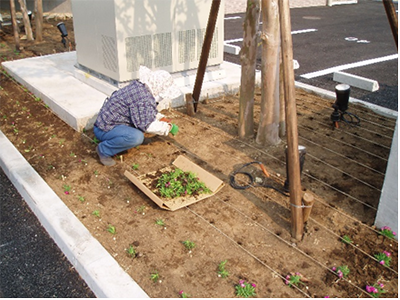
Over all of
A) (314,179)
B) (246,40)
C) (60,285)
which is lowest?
(60,285)

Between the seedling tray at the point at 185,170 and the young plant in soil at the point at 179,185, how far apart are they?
0.18 feet

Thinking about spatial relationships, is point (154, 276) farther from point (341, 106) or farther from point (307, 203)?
point (341, 106)

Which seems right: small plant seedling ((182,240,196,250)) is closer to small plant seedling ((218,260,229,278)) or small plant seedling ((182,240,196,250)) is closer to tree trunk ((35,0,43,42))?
small plant seedling ((218,260,229,278))

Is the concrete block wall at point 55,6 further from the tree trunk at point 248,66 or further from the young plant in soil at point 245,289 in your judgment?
the young plant in soil at point 245,289

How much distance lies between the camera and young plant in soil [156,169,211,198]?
3941mm

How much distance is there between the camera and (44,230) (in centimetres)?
374

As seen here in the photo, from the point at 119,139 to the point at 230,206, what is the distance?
4.94 ft

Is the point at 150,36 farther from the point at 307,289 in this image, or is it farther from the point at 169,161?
the point at 307,289

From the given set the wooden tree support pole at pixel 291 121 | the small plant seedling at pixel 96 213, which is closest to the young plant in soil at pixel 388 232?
the wooden tree support pole at pixel 291 121

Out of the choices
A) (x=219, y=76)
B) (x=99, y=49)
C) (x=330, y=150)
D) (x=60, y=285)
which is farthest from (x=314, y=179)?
→ (x=99, y=49)

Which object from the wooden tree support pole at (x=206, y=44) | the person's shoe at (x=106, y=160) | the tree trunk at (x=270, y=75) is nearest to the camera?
the tree trunk at (x=270, y=75)

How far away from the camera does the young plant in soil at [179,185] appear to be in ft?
12.9

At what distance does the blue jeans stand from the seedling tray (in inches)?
19.0

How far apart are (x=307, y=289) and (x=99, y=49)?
4841mm
